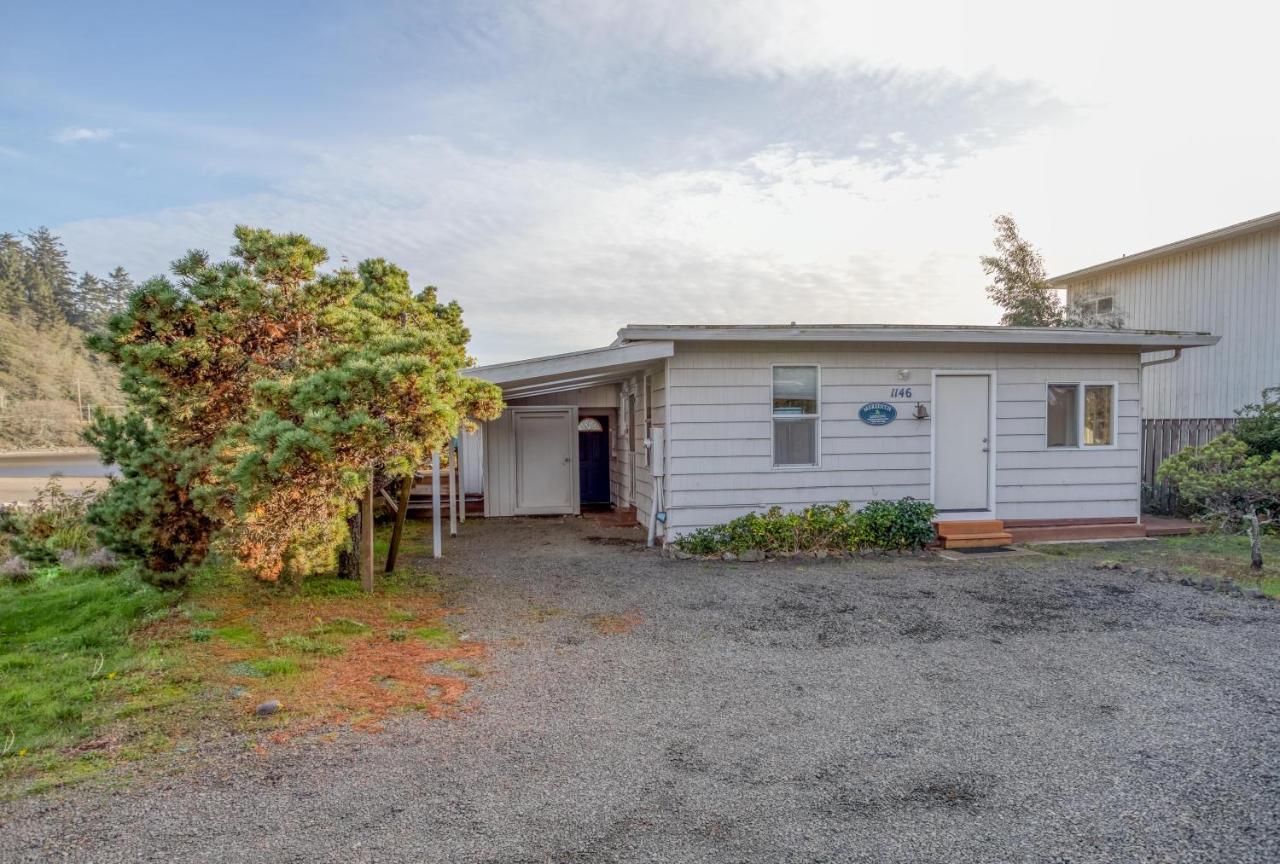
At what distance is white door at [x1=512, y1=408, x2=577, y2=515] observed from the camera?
466 inches

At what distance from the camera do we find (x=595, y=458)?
13734mm

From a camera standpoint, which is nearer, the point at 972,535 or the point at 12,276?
the point at 972,535

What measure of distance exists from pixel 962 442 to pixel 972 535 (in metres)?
1.24

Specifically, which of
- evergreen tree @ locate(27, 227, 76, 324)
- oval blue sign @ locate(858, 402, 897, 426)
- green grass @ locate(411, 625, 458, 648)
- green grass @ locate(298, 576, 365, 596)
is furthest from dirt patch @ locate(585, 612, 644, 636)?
evergreen tree @ locate(27, 227, 76, 324)

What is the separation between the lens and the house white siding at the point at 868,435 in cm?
807

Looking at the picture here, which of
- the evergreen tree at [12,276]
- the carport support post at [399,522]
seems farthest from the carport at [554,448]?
Result: the evergreen tree at [12,276]

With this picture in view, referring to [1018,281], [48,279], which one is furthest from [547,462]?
[48,279]

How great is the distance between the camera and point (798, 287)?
53.5ft

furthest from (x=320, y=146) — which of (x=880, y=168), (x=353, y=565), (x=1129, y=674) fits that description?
(x=1129, y=674)

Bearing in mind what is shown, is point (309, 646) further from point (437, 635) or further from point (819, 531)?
point (819, 531)

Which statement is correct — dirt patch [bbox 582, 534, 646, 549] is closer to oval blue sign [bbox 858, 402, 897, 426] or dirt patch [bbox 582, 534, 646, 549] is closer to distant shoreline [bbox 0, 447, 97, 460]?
oval blue sign [bbox 858, 402, 897, 426]

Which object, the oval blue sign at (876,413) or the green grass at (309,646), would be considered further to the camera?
the oval blue sign at (876,413)

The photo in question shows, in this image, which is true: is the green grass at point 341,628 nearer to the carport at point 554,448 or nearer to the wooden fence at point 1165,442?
the carport at point 554,448

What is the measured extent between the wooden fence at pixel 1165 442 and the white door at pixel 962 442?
387 cm
